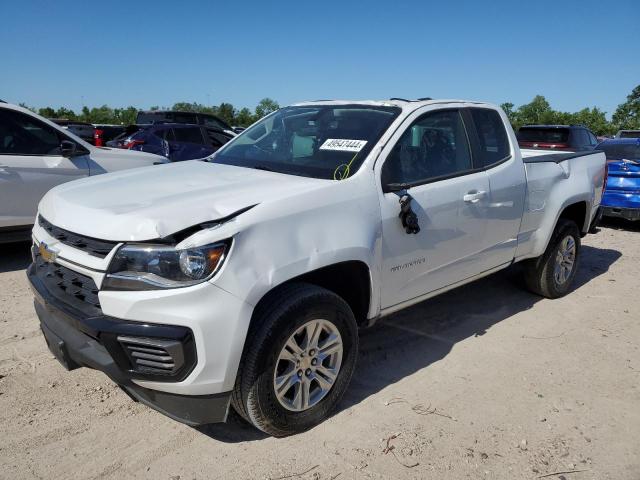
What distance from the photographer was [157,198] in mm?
2799

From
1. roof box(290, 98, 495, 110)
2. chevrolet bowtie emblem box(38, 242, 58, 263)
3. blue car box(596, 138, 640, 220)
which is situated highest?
roof box(290, 98, 495, 110)

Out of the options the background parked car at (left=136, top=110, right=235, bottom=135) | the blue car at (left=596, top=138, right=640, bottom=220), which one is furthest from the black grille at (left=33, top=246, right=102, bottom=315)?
the background parked car at (left=136, top=110, right=235, bottom=135)

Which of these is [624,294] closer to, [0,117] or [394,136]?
[394,136]

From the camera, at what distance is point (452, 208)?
3688 millimetres

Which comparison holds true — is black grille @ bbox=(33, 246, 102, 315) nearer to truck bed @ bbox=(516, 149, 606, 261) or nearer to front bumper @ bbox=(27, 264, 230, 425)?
front bumper @ bbox=(27, 264, 230, 425)

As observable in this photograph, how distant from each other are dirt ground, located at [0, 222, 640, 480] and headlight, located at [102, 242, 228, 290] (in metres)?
0.95

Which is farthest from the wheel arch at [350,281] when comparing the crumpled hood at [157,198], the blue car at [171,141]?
the blue car at [171,141]

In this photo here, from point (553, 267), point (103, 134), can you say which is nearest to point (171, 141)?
point (103, 134)

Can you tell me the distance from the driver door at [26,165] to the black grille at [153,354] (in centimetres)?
402

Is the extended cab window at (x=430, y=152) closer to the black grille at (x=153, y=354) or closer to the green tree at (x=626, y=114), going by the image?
the black grille at (x=153, y=354)

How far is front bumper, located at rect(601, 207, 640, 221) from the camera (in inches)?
340

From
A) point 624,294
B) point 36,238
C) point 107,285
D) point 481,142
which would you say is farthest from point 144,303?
point 624,294

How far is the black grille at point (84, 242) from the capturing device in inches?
99.9

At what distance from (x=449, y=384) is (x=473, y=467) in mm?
850
